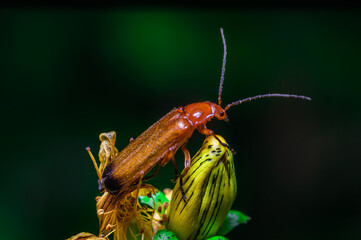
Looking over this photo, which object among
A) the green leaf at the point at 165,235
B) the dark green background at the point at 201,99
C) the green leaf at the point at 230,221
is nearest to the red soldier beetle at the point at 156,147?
the green leaf at the point at 165,235

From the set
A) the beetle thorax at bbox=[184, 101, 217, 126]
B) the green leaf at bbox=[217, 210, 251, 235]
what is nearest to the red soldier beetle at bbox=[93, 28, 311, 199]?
the beetle thorax at bbox=[184, 101, 217, 126]

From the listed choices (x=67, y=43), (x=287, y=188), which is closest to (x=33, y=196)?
(x=67, y=43)

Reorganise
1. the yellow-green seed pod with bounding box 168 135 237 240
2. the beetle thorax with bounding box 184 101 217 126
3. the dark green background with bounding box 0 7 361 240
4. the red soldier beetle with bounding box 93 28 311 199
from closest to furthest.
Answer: the yellow-green seed pod with bounding box 168 135 237 240
the red soldier beetle with bounding box 93 28 311 199
the beetle thorax with bounding box 184 101 217 126
the dark green background with bounding box 0 7 361 240

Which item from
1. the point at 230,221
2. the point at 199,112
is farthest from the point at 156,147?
the point at 230,221

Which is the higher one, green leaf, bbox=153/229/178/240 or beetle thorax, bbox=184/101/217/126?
beetle thorax, bbox=184/101/217/126

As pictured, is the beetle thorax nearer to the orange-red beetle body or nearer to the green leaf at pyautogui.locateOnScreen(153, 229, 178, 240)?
the orange-red beetle body

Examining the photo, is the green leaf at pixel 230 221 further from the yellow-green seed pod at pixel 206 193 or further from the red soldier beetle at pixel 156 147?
the red soldier beetle at pixel 156 147

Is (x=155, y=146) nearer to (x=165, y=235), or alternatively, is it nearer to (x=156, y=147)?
(x=156, y=147)
